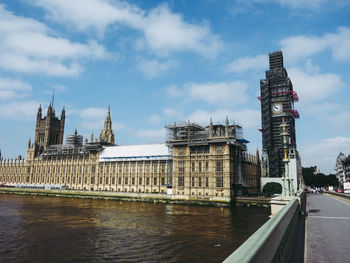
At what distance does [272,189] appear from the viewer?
92062mm

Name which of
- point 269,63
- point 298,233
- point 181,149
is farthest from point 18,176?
point 298,233

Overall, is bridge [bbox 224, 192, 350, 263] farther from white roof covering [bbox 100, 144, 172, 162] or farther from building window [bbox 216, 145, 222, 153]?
white roof covering [bbox 100, 144, 172, 162]

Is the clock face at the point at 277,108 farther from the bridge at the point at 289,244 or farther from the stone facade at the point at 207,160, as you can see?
the bridge at the point at 289,244

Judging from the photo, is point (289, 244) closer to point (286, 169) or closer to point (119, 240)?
point (286, 169)

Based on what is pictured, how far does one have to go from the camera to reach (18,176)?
16150 cm

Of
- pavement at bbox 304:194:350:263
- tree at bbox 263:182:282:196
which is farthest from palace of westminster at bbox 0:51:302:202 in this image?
pavement at bbox 304:194:350:263

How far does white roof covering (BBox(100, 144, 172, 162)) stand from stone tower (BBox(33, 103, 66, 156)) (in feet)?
222

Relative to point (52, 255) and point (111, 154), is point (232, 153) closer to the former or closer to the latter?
point (111, 154)

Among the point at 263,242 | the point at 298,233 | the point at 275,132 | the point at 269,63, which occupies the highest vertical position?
the point at 269,63

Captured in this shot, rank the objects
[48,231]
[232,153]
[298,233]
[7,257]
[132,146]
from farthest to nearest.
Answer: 1. [132,146]
2. [232,153]
3. [48,231]
4. [7,257]
5. [298,233]

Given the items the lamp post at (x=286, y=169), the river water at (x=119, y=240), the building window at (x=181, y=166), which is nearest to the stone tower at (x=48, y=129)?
the building window at (x=181, y=166)

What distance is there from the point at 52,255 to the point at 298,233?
23.4 m

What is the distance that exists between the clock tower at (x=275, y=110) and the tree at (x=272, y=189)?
24.4m

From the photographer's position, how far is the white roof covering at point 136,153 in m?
108
